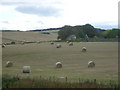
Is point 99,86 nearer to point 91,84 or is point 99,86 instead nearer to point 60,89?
point 91,84

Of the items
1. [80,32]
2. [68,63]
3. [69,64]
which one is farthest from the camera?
[80,32]

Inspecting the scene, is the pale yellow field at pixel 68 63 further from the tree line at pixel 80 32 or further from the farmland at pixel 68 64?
the tree line at pixel 80 32

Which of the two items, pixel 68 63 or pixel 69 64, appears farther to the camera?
pixel 68 63

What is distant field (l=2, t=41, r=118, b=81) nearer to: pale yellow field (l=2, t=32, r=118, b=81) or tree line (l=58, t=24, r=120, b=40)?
pale yellow field (l=2, t=32, r=118, b=81)

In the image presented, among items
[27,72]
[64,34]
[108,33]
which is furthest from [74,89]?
[108,33]

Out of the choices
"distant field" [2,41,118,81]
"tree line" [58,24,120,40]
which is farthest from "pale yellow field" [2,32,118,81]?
"tree line" [58,24,120,40]

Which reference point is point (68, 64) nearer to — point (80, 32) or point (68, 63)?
point (68, 63)

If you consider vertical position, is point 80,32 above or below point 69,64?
above

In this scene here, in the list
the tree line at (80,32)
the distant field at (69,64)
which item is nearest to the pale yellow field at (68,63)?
the distant field at (69,64)

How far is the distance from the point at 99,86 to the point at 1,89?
5.01 metres

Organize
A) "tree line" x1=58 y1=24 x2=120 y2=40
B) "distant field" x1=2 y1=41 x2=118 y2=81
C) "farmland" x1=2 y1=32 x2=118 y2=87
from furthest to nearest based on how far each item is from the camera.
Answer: "tree line" x1=58 y1=24 x2=120 y2=40 < "distant field" x1=2 y1=41 x2=118 y2=81 < "farmland" x1=2 y1=32 x2=118 y2=87

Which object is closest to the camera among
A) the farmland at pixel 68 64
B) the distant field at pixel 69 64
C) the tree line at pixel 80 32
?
the farmland at pixel 68 64

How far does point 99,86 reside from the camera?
16219 millimetres

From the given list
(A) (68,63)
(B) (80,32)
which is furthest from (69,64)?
(B) (80,32)
